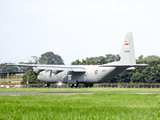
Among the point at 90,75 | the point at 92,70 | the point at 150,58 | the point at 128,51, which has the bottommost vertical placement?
the point at 90,75

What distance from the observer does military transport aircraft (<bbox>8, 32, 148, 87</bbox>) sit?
4866 centimetres

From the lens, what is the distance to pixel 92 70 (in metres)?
53.0

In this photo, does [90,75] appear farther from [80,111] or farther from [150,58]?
[150,58]

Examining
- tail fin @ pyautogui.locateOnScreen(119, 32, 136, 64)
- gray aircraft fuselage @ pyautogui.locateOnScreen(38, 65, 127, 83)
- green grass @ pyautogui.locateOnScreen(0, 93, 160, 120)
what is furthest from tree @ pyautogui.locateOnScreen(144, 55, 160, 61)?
green grass @ pyautogui.locateOnScreen(0, 93, 160, 120)

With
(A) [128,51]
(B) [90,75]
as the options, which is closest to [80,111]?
(A) [128,51]

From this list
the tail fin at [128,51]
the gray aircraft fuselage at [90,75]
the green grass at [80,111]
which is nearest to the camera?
the green grass at [80,111]

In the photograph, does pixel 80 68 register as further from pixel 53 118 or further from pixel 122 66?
pixel 53 118

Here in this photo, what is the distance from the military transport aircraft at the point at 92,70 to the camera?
4866 cm

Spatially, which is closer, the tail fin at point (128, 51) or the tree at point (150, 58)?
the tail fin at point (128, 51)

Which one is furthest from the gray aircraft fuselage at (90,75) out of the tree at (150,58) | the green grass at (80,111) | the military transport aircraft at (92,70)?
the tree at (150,58)

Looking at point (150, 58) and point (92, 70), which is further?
point (150, 58)

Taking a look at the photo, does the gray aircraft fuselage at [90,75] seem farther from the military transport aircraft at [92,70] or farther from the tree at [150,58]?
the tree at [150,58]

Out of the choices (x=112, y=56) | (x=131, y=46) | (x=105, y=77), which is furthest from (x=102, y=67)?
(x=112, y=56)

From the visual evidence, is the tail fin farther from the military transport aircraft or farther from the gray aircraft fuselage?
the gray aircraft fuselage
